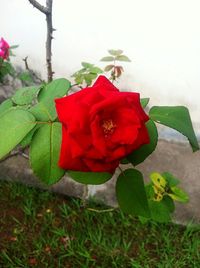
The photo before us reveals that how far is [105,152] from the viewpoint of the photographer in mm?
675

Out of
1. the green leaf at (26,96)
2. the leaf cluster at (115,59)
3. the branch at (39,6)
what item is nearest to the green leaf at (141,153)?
the green leaf at (26,96)

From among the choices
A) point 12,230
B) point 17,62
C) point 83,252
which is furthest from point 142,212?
point 17,62

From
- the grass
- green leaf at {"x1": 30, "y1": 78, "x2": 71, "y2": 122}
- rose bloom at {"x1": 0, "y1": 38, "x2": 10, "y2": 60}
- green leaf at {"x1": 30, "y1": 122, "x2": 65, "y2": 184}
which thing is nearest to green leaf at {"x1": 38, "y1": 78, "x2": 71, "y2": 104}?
green leaf at {"x1": 30, "y1": 78, "x2": 71, "y2": 122}

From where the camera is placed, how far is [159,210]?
1518mm

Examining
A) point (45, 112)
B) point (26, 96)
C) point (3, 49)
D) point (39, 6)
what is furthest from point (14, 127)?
point (3, 49)

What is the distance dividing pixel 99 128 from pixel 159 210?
909 millimetres

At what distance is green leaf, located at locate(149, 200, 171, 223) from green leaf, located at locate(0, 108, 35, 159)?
0.82m

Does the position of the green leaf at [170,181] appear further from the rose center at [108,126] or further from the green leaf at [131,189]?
the rose center at [108,126]

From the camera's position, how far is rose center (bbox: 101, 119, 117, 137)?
0.70m

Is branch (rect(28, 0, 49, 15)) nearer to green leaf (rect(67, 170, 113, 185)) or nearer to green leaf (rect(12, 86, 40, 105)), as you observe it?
green leaf (rect(12, 86, 40, 105))

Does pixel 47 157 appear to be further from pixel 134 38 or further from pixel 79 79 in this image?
pixel 134 38

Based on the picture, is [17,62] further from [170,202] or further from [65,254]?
[170,202]

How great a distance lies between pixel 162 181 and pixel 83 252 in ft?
1.81

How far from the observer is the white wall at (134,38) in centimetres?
193
